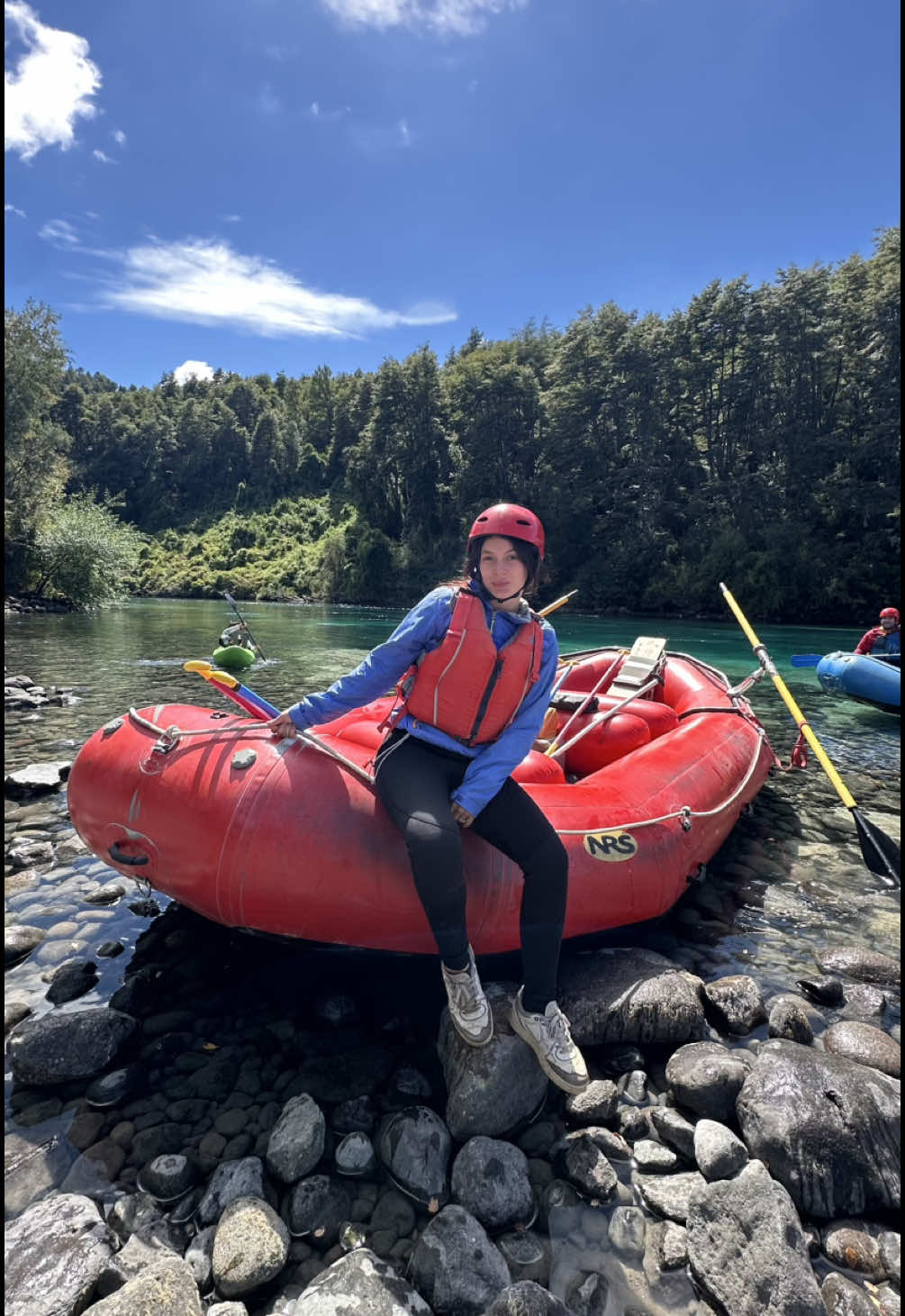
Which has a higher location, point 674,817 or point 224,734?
point 224,734

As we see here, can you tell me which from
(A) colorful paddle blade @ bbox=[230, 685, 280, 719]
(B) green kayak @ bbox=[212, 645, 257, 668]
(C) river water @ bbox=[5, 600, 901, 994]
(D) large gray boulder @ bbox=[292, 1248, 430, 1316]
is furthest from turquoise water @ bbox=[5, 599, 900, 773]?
(D) large gray boulder @ bbox=[292, 1248, 430, 1316]

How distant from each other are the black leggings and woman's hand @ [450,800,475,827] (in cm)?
6

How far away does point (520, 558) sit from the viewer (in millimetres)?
3074

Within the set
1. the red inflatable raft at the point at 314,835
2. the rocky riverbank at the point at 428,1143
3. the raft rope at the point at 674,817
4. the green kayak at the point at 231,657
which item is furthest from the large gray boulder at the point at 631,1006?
the green kayak at the point at 231,657

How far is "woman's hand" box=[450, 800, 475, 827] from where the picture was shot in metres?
2.94

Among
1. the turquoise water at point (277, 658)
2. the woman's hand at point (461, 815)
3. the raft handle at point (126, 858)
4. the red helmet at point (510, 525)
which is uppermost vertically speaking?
the red helmet at point (510, 525)

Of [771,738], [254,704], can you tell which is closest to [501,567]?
[254,704]

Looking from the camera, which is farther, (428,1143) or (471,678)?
(471,678)

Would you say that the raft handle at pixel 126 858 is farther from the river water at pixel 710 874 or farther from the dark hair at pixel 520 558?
the dark hair at pixel 520 558

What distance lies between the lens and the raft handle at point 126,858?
352 cm

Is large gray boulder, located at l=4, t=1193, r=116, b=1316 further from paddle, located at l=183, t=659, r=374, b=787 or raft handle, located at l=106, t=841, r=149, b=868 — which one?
paddle, located at l=183, t=659, r=374, b=787

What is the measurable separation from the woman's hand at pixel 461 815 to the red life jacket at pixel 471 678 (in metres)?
0.31

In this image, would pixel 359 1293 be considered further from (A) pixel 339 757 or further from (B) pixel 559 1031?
(A) pixel 339 757

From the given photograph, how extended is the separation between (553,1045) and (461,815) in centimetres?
102
